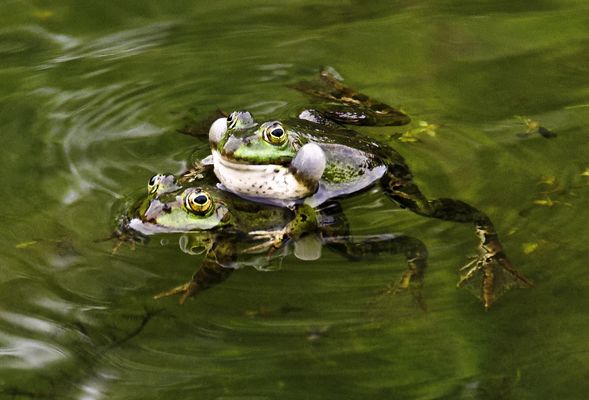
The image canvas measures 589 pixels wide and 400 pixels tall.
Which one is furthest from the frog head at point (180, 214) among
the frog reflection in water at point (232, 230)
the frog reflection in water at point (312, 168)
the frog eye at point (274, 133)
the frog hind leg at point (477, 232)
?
the frog hind leg at point (477, 232)

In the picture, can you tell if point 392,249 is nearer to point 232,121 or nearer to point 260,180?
point 260,180

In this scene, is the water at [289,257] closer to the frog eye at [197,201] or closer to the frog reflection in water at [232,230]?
the frog reflection in water at [232,230]

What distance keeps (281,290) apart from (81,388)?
2.79 feet

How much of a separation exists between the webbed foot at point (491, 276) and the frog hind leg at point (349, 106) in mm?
1183

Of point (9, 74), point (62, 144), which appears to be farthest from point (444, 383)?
point (9, 74)

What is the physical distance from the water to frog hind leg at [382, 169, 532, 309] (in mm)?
55

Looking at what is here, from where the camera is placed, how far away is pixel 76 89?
500cm

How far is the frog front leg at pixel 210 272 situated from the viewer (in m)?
3.39

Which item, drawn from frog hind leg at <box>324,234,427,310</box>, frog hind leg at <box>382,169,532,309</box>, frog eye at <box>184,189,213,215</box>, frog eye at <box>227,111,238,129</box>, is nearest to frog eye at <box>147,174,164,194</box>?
frog eye at <box>184,189,213,215</box>

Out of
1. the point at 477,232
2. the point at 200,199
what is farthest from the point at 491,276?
the point at 200,199

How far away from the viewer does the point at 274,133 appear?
3840 mm

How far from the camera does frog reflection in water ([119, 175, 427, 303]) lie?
3621mm

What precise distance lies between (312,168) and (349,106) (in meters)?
0.88

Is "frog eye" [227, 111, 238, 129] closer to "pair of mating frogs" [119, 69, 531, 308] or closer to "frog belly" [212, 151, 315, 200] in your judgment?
"pair of mating frogs" [119, 69, 531, 308]
